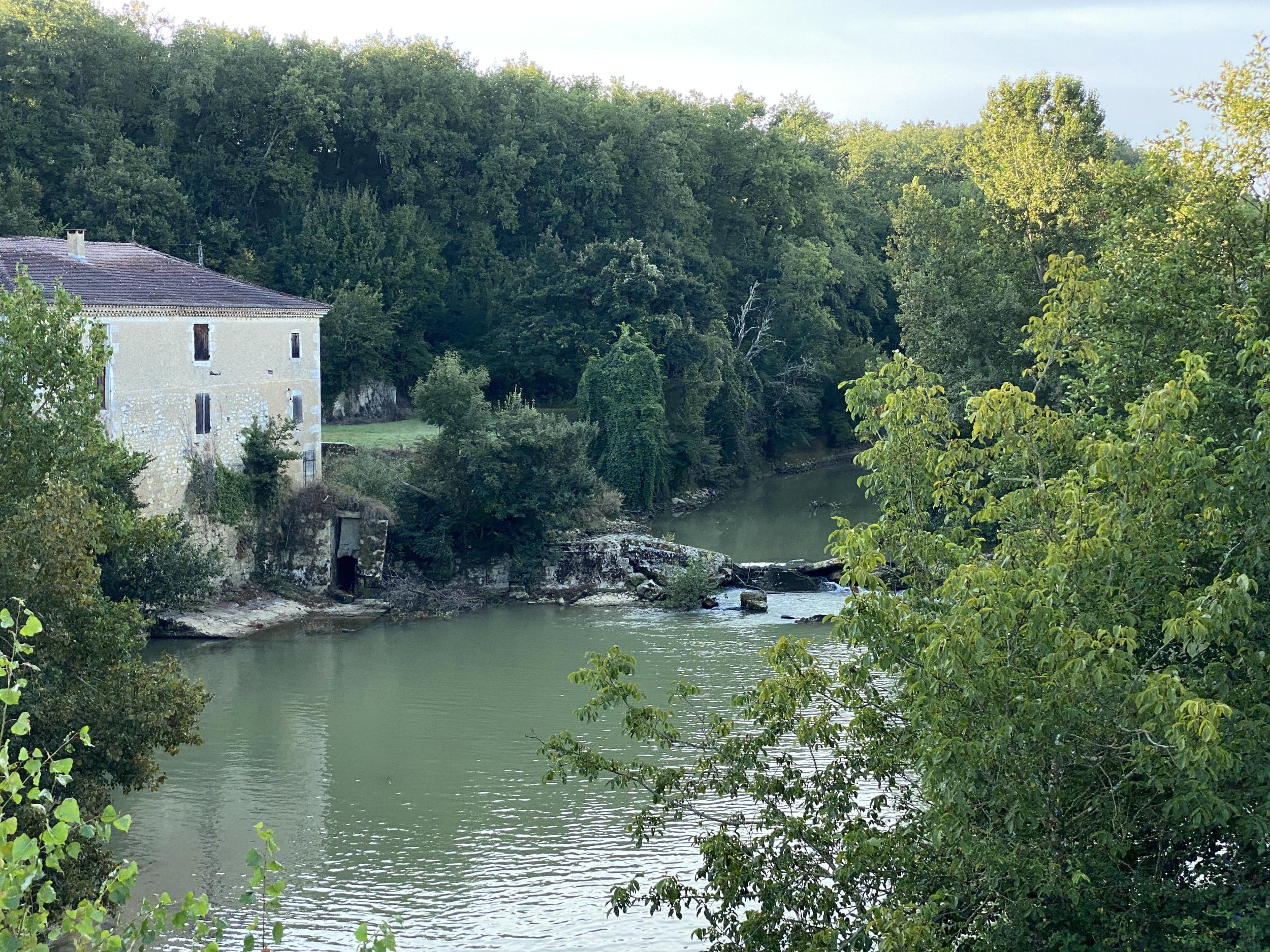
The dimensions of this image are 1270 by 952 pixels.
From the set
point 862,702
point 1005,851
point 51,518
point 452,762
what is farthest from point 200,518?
point 1005,851

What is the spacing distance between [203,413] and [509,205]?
27468 millimetres

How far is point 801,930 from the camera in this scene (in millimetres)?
11898

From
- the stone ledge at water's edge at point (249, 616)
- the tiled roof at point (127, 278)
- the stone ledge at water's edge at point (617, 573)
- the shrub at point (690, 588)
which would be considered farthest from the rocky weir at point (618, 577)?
the tiled roof at point (127, 278)

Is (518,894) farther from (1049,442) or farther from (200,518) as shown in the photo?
(200,518)

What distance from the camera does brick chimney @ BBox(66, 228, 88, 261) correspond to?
3306 cm

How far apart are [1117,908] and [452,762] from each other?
15.6 metres

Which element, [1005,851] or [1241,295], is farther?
[1241,295]

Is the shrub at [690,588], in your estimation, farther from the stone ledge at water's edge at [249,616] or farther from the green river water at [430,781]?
the stone ledge at water's edge at [249,616]

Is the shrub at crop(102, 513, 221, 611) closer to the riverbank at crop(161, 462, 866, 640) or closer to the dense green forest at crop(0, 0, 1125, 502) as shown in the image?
the riverbank at crop(161, 462, 866, 640)

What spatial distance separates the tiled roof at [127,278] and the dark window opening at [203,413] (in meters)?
2.32

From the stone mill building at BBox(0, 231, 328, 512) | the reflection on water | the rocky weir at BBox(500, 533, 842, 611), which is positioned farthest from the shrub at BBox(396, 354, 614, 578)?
the reflection on water

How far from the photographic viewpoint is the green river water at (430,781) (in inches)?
726

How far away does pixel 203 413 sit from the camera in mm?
34562

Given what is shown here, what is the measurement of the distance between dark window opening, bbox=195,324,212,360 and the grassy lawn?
7.88m
